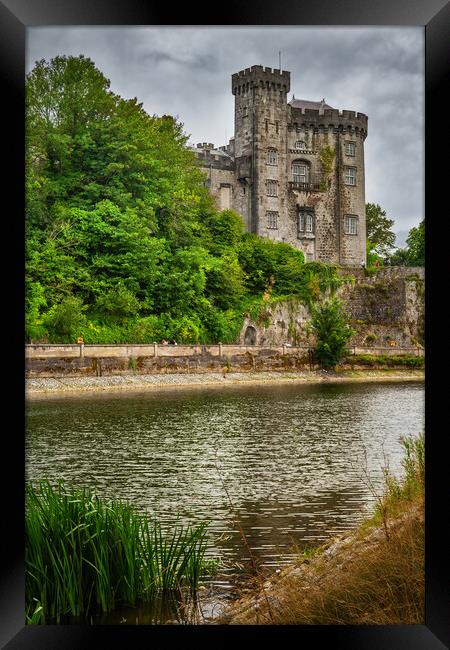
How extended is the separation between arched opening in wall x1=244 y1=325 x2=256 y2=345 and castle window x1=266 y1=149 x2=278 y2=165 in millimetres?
8036

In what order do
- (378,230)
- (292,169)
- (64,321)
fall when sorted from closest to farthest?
1. (64,321)
2. (292,169)
3. (378,230)

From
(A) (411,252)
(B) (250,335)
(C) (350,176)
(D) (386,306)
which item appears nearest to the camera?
(B) (250,335)

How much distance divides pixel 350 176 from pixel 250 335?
10.1 m

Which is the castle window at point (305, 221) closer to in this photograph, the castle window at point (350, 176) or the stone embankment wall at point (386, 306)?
the castle window at point (350, 176)

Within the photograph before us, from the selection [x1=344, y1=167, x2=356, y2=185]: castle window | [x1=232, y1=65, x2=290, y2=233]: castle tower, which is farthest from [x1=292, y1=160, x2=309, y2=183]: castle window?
[x1=344, y1=167, x2=356, y2=185]: castle window

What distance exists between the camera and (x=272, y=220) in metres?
31.4

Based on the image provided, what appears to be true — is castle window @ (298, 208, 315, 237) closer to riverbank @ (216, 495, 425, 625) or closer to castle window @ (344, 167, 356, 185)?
castle window @ (344, 167, 356, 185)

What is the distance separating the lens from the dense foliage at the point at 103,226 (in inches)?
786

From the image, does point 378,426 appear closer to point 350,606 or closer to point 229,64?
point 350,606

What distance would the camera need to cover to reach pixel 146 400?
652 inches

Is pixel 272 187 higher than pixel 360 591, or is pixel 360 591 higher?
pixel 272 187

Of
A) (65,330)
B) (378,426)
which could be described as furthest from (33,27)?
(65,330)

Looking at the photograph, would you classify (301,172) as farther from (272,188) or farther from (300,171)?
(272,188)
